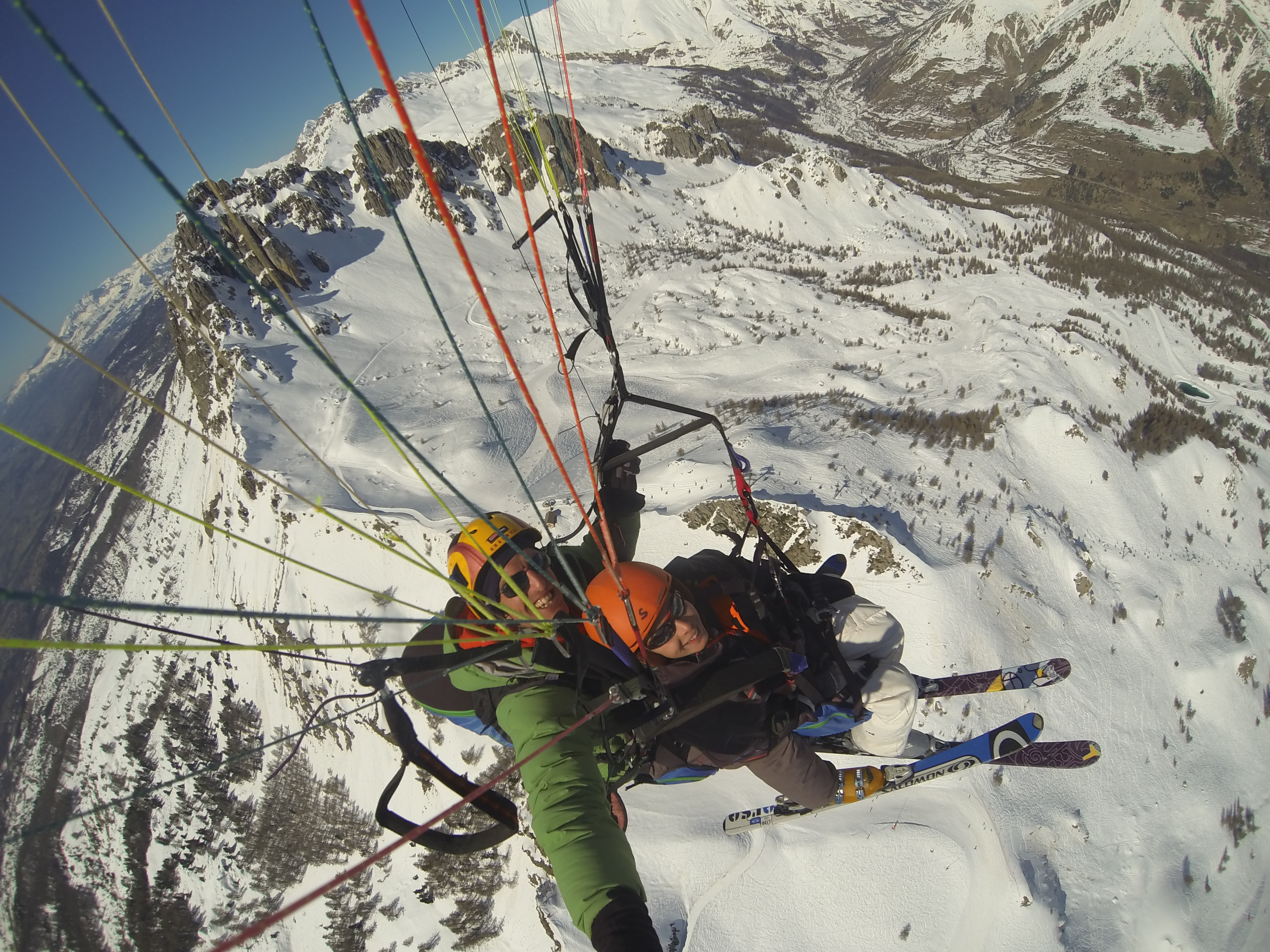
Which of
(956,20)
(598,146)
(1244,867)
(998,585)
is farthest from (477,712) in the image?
(956,20)

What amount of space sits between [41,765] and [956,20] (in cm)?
15554

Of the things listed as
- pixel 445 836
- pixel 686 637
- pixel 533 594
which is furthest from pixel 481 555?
pixel 445 836

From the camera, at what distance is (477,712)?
3773 mm

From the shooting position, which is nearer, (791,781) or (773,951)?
(791,781)

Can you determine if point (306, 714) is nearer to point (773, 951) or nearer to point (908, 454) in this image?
point (773, 951)

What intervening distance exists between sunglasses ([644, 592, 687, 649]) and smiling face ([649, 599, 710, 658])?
2 centimetres

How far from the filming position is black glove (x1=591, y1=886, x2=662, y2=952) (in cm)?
282

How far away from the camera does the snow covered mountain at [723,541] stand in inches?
283

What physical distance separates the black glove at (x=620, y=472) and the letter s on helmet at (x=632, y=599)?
1340mm

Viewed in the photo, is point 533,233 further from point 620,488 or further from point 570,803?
point 570,803

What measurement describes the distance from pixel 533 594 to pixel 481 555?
47 cm

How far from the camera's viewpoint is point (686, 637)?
12.6ft

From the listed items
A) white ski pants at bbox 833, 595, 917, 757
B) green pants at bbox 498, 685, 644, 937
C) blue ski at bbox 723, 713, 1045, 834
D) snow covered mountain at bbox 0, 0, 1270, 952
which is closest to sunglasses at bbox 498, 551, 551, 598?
green pants at bbox 498, 685, 644, 937

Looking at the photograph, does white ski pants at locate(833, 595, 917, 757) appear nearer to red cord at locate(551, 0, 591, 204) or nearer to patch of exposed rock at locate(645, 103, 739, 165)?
red cord at locate(551, 0, 591, 204)
